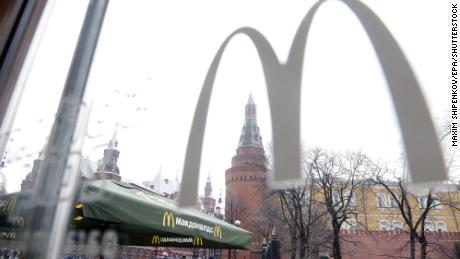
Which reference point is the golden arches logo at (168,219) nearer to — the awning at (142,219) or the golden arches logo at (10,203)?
the awning at (142,219)

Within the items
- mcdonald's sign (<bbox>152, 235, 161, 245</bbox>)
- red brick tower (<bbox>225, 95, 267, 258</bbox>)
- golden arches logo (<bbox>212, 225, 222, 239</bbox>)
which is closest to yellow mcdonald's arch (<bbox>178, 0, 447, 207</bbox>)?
golden arches logo (<bbox>212, 225, 222, 239</bbox>)

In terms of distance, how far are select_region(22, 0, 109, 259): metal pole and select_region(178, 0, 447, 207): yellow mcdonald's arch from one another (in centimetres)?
39

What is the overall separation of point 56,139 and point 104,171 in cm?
22

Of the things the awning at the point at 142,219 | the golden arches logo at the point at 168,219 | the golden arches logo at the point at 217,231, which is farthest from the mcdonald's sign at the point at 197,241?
the golden arches logo at the point at 168,219

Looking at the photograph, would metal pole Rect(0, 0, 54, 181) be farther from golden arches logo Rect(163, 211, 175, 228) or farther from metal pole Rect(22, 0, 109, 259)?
golden arches logo Rect(163, 211, 175, 228)

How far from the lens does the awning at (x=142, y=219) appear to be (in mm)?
1524

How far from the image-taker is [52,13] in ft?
3.21

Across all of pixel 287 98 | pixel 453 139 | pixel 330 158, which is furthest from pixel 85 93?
pixel 330 158

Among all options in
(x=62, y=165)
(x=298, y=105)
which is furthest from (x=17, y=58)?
(x=298, y=105)

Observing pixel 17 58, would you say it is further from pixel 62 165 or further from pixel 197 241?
pixel 197 241

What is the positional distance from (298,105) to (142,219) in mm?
1848

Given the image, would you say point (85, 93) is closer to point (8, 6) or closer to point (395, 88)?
point (8, 6)

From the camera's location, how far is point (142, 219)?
7.73 ft

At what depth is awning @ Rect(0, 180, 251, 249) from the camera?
5.00 feet
